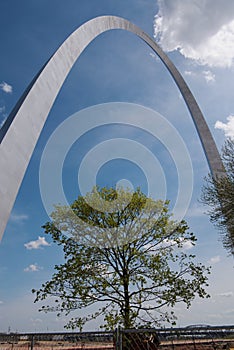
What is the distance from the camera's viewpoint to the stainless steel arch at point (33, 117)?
6930 millimetres

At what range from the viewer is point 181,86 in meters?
21.6

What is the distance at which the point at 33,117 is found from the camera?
884 centimetres

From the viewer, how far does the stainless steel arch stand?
273 inches

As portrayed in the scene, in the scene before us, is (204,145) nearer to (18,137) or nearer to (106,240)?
(106,240)

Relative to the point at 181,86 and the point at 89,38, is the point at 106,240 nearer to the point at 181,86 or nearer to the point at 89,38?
the point at 89,38

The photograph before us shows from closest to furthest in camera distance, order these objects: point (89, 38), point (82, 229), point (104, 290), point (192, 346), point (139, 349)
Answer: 1. point (192, 346)
2. point (139, 349)
3. point (104, 290)
4. point (82, 229)
5. point (89, 38)

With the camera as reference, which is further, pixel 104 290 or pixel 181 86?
pixel 181 86

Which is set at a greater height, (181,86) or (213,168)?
(181,86)

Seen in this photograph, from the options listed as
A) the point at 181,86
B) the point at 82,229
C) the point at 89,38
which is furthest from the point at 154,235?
the point at 181,86

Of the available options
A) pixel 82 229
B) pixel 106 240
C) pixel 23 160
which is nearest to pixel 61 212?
pixel 82 229

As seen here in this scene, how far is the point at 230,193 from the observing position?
42.5ft

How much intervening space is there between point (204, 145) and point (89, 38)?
8065 mm

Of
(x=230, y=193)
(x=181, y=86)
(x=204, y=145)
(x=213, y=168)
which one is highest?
(x=181, y=86)

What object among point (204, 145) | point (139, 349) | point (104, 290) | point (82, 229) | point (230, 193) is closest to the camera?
point (139, 349)
